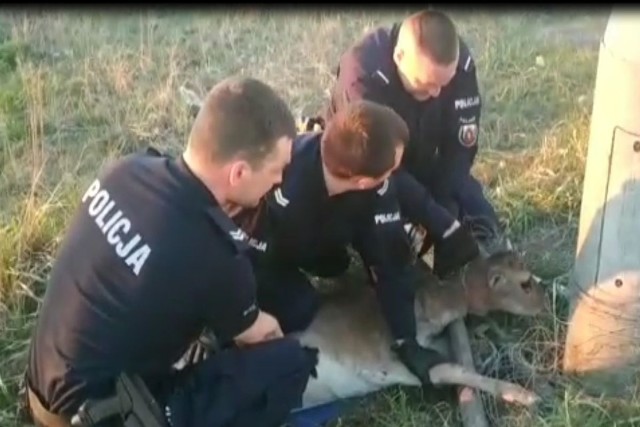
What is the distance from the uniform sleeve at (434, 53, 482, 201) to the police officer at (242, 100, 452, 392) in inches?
27.0

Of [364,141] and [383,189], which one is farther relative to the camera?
[383,189]

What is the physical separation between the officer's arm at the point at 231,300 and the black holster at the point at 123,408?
0.31 m

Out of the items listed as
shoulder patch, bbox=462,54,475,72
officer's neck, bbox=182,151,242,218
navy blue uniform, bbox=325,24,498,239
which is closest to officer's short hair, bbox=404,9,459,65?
navy blue uniform, bbox=325,24,498,239

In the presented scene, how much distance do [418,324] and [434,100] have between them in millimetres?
971

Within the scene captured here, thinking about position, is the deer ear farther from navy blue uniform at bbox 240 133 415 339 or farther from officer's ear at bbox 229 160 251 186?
officer's ear at bbox 229 160 251 186

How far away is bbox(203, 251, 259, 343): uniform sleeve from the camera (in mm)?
3732

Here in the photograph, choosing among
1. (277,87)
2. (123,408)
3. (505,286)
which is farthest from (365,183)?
(277,87)

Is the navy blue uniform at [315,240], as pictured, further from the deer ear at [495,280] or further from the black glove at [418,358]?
the deer ear at [495,280]

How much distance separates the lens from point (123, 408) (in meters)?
3.89

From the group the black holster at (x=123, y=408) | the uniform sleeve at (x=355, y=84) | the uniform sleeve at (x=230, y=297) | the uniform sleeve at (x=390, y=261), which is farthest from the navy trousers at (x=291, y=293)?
the black holster at (x=123, y=408)

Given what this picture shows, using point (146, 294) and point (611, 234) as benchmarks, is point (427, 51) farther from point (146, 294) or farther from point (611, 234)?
point (146, 294)

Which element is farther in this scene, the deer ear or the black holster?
the deer ear

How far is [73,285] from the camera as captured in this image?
12.6 feet

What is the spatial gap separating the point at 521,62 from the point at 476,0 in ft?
2.16
